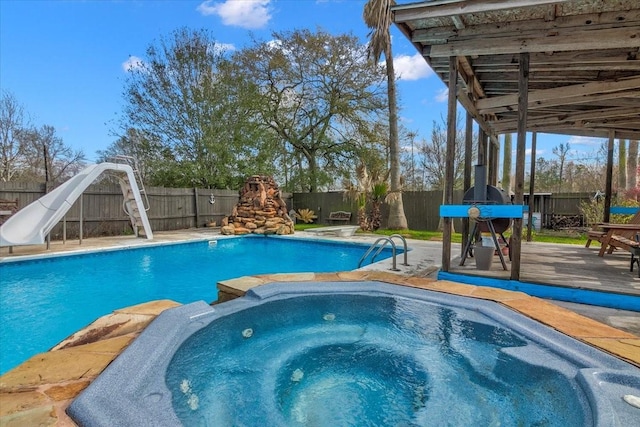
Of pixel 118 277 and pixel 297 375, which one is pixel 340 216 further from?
pixel 297 375

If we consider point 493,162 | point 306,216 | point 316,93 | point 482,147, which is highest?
point 316,93

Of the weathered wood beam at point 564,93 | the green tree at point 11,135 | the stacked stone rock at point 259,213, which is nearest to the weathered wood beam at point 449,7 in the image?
the weathered wood beam at point 564,93

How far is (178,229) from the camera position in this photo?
1316 centimetres

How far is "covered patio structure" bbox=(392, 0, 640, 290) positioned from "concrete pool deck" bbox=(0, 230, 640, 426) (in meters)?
0.95

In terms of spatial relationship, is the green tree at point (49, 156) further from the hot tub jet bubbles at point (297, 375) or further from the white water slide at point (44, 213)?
the hot tub jet bubbles at point (297, 375)

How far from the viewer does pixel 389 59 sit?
11.6 m

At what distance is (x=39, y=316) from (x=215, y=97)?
12.6 m

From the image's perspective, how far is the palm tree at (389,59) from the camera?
10.1 meters

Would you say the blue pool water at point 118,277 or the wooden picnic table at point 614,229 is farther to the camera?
the wooden picnic table at point 614,229

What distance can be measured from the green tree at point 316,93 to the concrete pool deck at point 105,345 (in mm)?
12870

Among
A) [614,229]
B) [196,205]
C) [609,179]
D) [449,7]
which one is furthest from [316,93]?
[614,229]

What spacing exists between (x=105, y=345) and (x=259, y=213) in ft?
31.7

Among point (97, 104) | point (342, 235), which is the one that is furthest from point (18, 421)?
point (97, 104)

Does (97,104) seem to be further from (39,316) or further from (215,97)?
(39,316)
